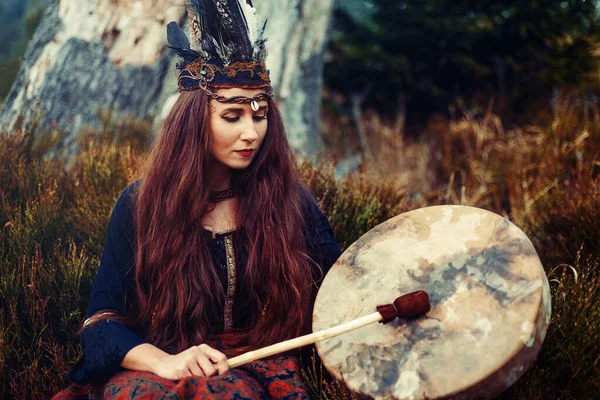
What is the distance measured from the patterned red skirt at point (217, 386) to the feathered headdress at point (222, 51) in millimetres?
1006

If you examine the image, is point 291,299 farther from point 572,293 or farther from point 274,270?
point 572,293

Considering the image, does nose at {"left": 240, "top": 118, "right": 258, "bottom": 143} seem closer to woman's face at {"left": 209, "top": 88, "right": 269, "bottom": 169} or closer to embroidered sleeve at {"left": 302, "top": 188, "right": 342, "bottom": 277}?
woman's face at {"left": 209, "top": 88, "right": 269, "bottom": 169}

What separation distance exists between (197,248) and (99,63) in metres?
2.53

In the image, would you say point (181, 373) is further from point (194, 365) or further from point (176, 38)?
point (176, 38)

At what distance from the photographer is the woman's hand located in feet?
6.15

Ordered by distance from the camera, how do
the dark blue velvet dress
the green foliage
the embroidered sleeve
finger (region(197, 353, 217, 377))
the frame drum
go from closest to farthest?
the frame drum → finger (region(197, 353, 217, 377)) → the dark blue velvet dress → the embroidered sleeve → the green foliage

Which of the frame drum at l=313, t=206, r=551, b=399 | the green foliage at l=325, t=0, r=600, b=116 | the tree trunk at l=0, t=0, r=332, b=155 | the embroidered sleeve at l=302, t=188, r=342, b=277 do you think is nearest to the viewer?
the frame drum at l=313, t=206, r=551, b=399

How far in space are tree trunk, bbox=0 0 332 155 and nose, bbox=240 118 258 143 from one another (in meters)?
1.81

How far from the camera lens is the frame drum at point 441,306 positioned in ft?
5.71

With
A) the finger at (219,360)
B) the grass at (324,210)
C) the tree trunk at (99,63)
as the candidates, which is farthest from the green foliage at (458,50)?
the finger at (219,360)

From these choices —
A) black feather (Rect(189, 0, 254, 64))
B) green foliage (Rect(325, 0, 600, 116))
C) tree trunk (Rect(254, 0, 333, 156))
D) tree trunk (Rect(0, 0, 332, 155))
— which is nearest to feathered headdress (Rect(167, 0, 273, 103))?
black feather (Rect(189, 0, 254, 64))

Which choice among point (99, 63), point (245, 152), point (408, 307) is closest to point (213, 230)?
point (245, 152)

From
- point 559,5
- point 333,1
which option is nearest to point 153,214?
point 333,1

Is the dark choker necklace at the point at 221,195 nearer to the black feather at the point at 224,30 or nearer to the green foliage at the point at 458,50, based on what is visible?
the black feather at the point at 224,30
